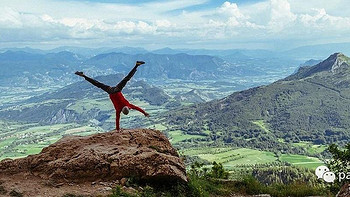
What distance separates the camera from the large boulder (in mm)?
14922

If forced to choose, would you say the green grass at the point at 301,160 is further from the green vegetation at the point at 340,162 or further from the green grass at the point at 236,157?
the green vegetation at the point at 340,162

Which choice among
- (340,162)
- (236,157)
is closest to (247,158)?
(236,157)

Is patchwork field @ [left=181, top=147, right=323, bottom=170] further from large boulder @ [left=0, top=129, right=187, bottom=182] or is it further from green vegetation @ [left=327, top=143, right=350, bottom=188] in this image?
large boulder @ [left=0, top=129, right=187, bottom=182]

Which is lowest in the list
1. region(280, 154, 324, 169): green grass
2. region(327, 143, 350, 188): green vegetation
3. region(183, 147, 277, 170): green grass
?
region(183, 147, 277, 170): green grass

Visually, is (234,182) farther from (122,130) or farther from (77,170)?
(77,170)

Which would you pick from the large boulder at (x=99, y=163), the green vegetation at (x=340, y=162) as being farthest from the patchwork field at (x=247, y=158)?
the large boulder at (x=99, y=163)

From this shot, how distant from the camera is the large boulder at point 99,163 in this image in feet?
49.0

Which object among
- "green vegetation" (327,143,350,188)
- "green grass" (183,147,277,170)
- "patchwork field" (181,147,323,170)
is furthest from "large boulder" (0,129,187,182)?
"green grass" (183,147,277,170)

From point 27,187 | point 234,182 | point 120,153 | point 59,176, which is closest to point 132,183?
point 120,153

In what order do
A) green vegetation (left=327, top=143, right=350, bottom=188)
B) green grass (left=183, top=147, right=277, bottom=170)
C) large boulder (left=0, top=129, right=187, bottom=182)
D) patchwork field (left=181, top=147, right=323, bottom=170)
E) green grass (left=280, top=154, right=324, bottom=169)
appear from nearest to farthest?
1. large boulder (left=0, top=129, right=187, bottom=182)
2. green vegetation (left=327, top=143, right=350, bottom=188)
3. green grass (left=280, top=154, right=324, bottom=169)
4. patchwork field (left=181, top=147, right=323, bottom=170)
5. green grass (left=183, top=147, right=277, bottom=170)

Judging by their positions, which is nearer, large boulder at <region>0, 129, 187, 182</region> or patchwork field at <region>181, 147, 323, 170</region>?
large boulder at <region>0, 129, 187, 182</region>

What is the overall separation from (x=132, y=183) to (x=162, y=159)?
1746 millimetres

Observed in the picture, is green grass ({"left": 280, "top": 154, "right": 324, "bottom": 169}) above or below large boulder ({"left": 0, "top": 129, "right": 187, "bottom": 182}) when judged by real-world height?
below

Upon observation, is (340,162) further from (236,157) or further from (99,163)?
(236,157)
